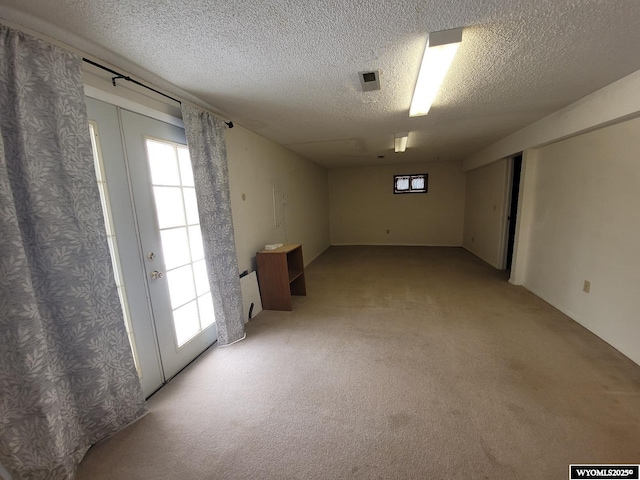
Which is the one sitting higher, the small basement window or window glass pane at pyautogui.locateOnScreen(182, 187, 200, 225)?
the small basement window

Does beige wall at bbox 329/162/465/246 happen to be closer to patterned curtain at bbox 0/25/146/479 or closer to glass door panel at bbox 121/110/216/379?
glass door panel at bbox 121/110/216/379

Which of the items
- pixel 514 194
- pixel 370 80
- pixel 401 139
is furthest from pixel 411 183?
pixel 370 80

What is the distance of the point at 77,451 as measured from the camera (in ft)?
4.62

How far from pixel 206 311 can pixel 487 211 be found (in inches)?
212

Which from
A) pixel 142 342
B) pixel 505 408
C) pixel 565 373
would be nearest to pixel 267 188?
pixel 142 342

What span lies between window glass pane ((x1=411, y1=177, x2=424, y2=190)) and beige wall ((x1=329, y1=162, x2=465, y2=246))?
187 mm

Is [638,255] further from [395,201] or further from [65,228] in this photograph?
[395,201]

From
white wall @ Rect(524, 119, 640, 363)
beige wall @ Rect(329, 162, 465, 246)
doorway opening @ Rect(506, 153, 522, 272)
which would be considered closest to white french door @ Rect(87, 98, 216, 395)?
white wall @ Rect(524, 119, 640, 363)

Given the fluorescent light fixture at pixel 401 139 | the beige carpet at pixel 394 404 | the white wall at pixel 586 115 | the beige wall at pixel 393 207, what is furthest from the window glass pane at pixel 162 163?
the beige wall at pixel 393 207

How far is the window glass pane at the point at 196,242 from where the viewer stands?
2350 mm

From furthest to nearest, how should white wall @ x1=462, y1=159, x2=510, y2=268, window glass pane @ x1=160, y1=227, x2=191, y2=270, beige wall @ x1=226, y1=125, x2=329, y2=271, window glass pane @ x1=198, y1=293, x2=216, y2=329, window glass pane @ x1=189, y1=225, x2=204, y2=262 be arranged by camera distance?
white wall @ x1=462, y1=159, x2=510, y2=268 → beige wall @ x1=226, y1=125, x2=329, y2=271 → window glass pane @ x1=198, y1=293, x2=216, y2=329 → window glass pane @ x1=189, y1=225, x2=204, y2=262 → window glass pane @ x1=160, y1=227, x2=191, y2=270

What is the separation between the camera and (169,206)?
2.10m

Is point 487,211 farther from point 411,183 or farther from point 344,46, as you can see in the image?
point 344,46

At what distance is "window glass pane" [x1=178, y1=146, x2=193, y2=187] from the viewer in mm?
2240
